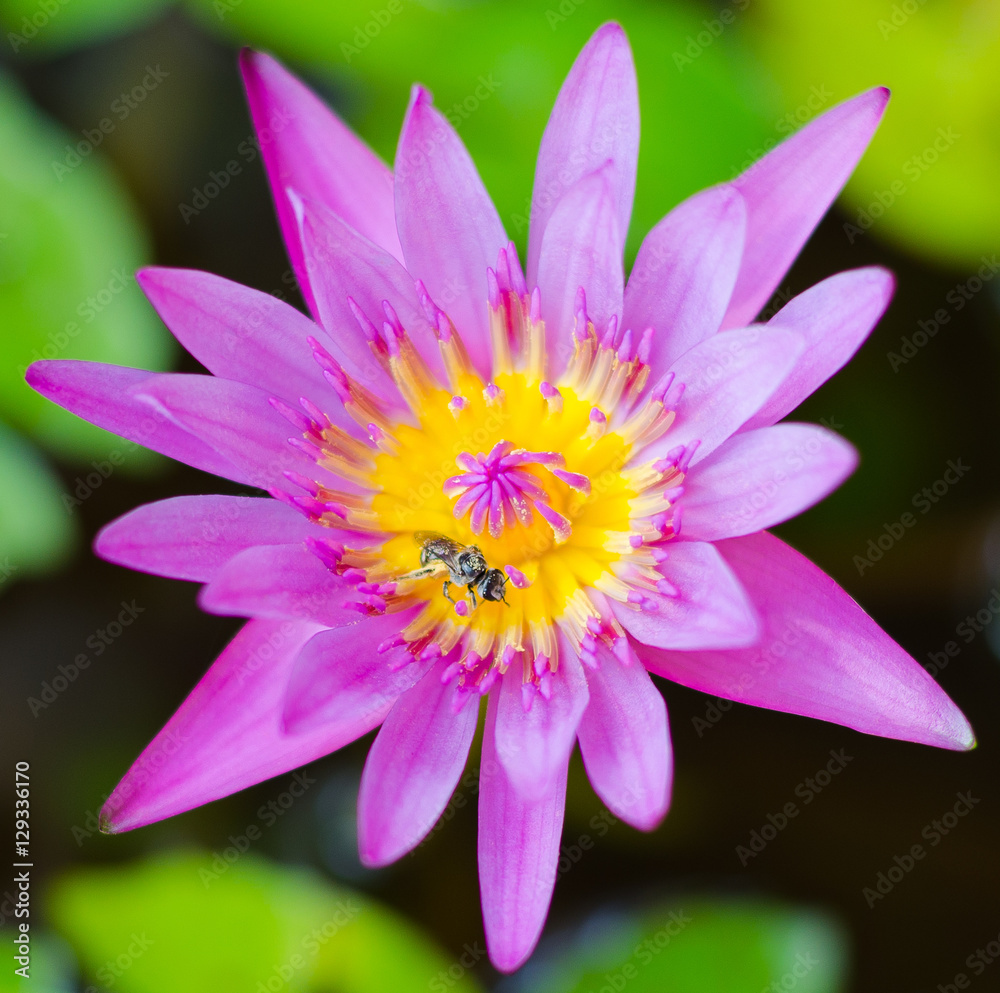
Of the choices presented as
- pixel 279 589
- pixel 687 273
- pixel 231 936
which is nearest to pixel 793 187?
pixel 687 273

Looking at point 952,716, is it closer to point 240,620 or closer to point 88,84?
point 240,620

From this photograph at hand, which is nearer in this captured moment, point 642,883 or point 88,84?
point 642,883

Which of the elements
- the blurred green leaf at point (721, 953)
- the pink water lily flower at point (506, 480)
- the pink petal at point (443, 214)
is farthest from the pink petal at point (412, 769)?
the blurred green leaf at point (721, 953)

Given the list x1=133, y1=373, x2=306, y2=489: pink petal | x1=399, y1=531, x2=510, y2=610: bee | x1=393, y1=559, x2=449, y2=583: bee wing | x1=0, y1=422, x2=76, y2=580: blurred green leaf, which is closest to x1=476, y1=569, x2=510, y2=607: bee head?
x1=399, y1=531, x2=510, y2=610: bee

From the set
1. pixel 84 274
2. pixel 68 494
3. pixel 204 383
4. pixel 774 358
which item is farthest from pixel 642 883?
pixel 84 274

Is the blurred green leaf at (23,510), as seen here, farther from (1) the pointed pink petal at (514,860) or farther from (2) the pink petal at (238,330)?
(1) the pointed pink petal at (514,860)

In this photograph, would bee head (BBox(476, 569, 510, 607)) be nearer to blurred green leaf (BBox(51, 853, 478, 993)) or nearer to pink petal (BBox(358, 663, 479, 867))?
pink petal (BBox(358, 663, 479, 867))
